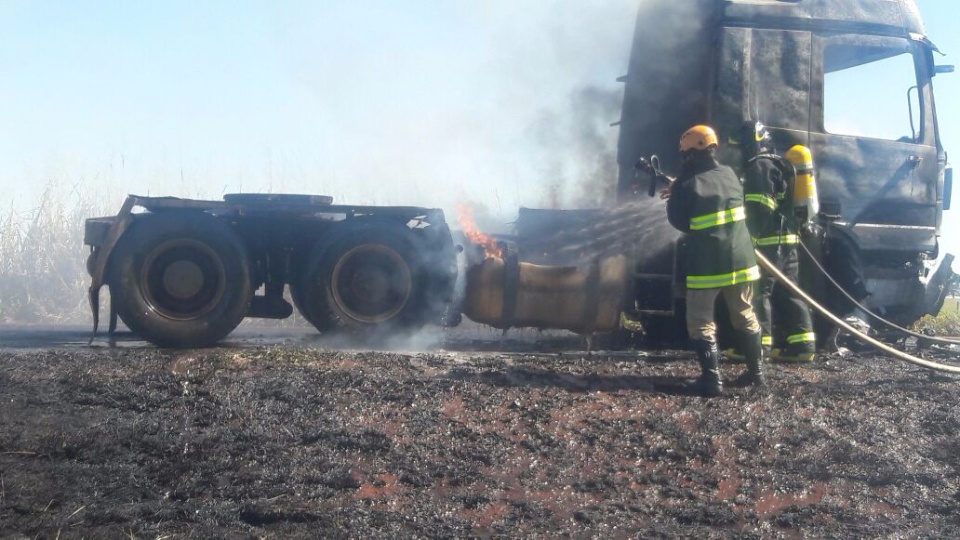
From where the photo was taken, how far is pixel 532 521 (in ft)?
13.2

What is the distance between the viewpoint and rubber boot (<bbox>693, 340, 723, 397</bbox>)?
5684 mm

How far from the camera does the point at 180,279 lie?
23.9 feet

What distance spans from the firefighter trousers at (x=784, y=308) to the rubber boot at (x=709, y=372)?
46.7 inches

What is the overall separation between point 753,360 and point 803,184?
1891 millimetres

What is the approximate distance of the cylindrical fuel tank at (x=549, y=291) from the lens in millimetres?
7566

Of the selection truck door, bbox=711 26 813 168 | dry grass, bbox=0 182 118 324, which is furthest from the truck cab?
dry grass, bbox=0 182 118 324

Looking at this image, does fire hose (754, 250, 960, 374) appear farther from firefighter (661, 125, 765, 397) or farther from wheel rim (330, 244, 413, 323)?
wheel rim (330, 244, 413, 323)

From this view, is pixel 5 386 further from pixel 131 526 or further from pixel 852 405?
pixel 852 405

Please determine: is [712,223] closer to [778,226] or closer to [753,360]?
[753,360]

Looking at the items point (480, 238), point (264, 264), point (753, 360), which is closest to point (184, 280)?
point (264, 264)

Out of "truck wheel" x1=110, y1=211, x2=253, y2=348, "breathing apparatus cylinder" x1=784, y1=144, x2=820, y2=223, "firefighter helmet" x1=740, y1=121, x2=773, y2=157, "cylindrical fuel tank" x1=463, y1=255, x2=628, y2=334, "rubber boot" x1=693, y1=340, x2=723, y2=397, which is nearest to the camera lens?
"rubber boot" x1=693, y1=340, x2=723, y2=397

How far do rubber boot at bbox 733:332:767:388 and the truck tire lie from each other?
2.88m

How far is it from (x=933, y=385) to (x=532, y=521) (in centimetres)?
375

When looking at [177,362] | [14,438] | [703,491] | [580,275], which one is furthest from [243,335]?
[703,491]
